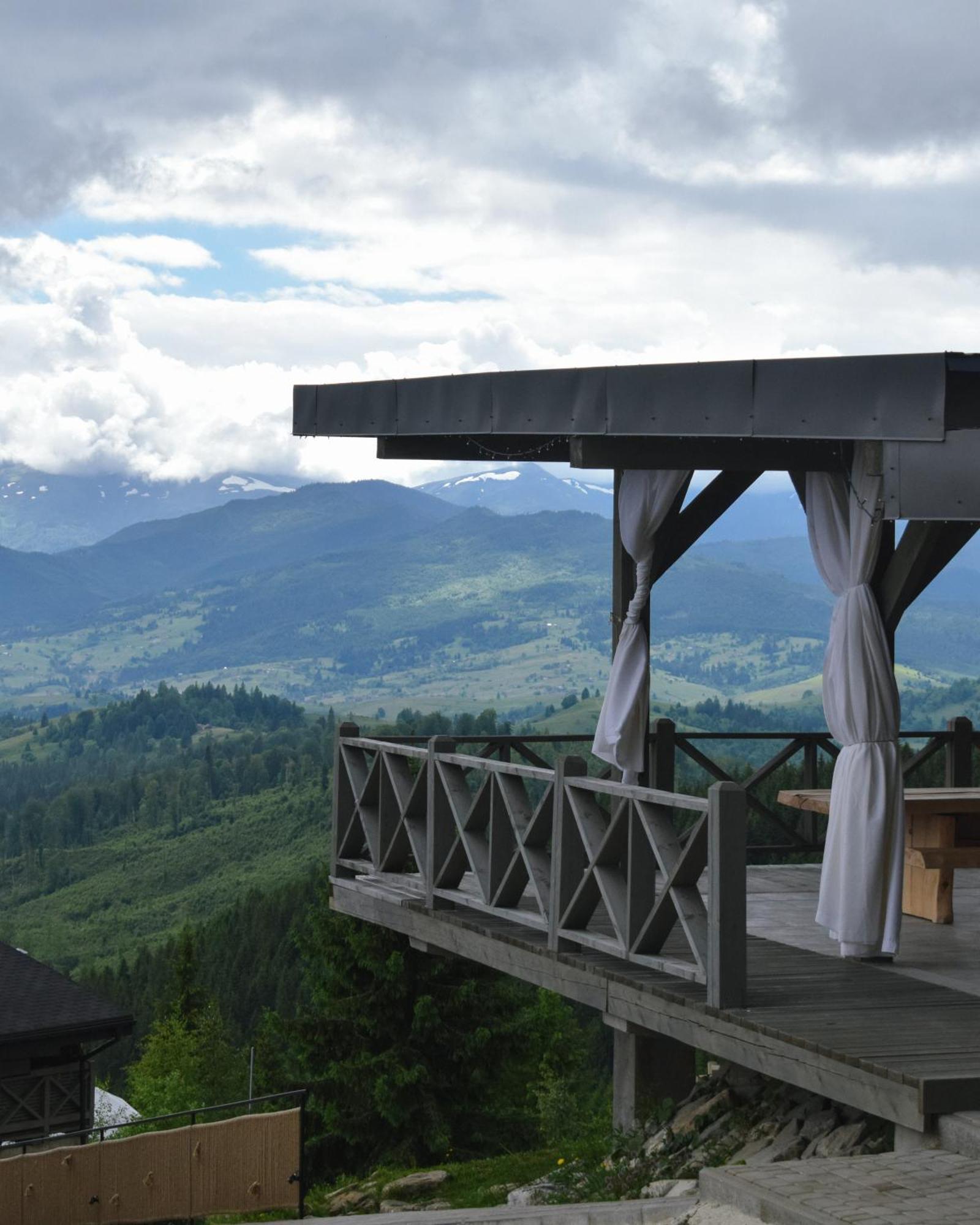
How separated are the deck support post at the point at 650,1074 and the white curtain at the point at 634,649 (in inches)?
62.5

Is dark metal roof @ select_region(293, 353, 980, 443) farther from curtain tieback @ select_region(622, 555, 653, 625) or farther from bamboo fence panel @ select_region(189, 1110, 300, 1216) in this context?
bamboo fence panel @ select_region(189, 1110, 300, 1216)

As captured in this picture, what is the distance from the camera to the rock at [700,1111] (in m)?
6.69

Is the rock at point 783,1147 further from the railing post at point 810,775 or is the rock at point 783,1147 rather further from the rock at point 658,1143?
the railing post at point 810,775

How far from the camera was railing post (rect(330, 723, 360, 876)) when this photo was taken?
9.41 m

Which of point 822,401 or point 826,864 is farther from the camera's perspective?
point 826,864

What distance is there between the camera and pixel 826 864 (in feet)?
23.0

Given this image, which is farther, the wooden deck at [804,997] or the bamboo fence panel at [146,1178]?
the bamboo fence panel at [146,1178]

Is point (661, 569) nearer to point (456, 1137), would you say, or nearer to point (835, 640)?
point (835, 640)

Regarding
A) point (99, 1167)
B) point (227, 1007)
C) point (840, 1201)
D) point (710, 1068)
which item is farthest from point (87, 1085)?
point (227, 1007)

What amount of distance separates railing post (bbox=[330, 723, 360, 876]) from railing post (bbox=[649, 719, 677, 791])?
1980mm

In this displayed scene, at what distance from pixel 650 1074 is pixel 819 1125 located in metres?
1.79

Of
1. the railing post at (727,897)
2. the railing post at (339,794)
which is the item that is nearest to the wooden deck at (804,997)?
the railing post at (727,897)

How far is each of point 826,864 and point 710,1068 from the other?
1.46 metres

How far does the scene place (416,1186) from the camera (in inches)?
377
